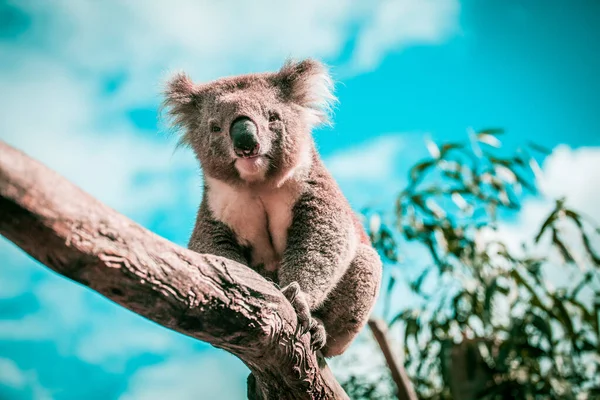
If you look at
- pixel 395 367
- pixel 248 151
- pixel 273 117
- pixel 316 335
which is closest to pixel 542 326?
pixel 395 367

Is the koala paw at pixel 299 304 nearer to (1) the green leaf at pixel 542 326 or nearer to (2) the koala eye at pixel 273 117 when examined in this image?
(2) the koala eye at pixel 273 117

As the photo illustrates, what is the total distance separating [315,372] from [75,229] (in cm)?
129

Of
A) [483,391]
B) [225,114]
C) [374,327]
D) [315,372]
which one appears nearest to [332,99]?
[225,114]

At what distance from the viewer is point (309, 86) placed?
2939mm

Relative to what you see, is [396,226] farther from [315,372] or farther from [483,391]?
[315,372]

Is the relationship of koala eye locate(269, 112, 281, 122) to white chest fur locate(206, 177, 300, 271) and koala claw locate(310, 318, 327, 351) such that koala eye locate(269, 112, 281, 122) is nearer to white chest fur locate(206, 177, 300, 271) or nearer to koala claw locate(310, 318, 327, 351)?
white chest fur locate(206, 177, 300, 271)

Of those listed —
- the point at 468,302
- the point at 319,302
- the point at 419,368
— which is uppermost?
the point at 468,302

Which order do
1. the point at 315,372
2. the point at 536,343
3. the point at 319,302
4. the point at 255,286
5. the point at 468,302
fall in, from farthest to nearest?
the point at 468,302 < the point at 536,343 < the point at 319,302 < the point at 315,372 < the point at 255,286

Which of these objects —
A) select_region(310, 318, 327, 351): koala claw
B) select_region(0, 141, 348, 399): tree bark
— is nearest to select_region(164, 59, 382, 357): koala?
select_region(310, 318, 327, 351): koala claw

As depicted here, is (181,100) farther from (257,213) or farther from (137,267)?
(137,267)

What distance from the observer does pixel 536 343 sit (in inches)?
183

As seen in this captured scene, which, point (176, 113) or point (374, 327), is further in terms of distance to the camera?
point (374, 327)

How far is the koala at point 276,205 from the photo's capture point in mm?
2432

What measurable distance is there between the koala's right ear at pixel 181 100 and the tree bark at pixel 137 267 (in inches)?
57.5
